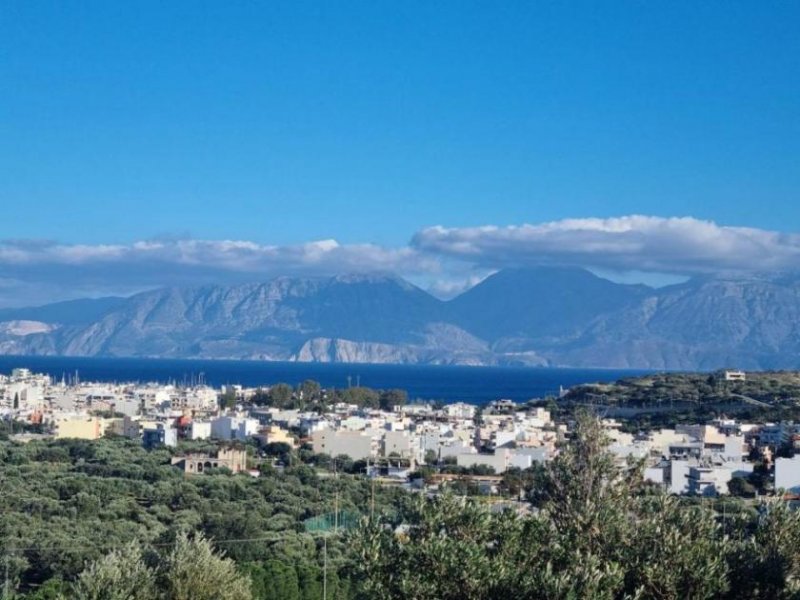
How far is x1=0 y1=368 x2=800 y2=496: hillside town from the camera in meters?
33.6

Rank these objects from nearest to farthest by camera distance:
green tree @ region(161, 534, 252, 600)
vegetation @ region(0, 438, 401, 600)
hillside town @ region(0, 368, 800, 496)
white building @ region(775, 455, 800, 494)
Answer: green tree @ region(161, 534, 252, 600)
vegetation @ region(0, 438, 401, 600)
white building @ region(775, 455, 800, 494)
hillside town @ region(0, 368, 800, 496)

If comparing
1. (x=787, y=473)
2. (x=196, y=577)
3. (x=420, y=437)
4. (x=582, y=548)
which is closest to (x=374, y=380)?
(x=420, y=437)

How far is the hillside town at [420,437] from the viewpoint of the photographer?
33625 millimetres

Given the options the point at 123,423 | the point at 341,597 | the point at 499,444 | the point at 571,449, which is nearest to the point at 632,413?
the point at 499,444

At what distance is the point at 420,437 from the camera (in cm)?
4322

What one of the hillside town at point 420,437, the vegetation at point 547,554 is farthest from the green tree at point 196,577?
the hillside town at point 420,437

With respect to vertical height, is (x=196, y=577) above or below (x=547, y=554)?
below

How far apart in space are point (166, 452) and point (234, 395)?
101ft

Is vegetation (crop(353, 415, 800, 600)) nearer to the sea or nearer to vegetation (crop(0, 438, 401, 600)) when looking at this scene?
vegetation (crop(0, 438, 401, 600))

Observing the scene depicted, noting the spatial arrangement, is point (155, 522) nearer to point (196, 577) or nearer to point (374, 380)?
point (196, 577)

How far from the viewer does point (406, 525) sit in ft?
36.8

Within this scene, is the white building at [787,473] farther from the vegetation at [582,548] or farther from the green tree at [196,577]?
the green tree at [196,577]

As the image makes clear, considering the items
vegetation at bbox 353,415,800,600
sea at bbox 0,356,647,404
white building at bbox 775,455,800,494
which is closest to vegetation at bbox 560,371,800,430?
sea at bbox 0,356,647,404

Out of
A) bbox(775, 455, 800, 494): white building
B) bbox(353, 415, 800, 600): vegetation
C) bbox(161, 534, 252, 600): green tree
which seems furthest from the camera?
bbox(775, 455, 800, 494): white building
